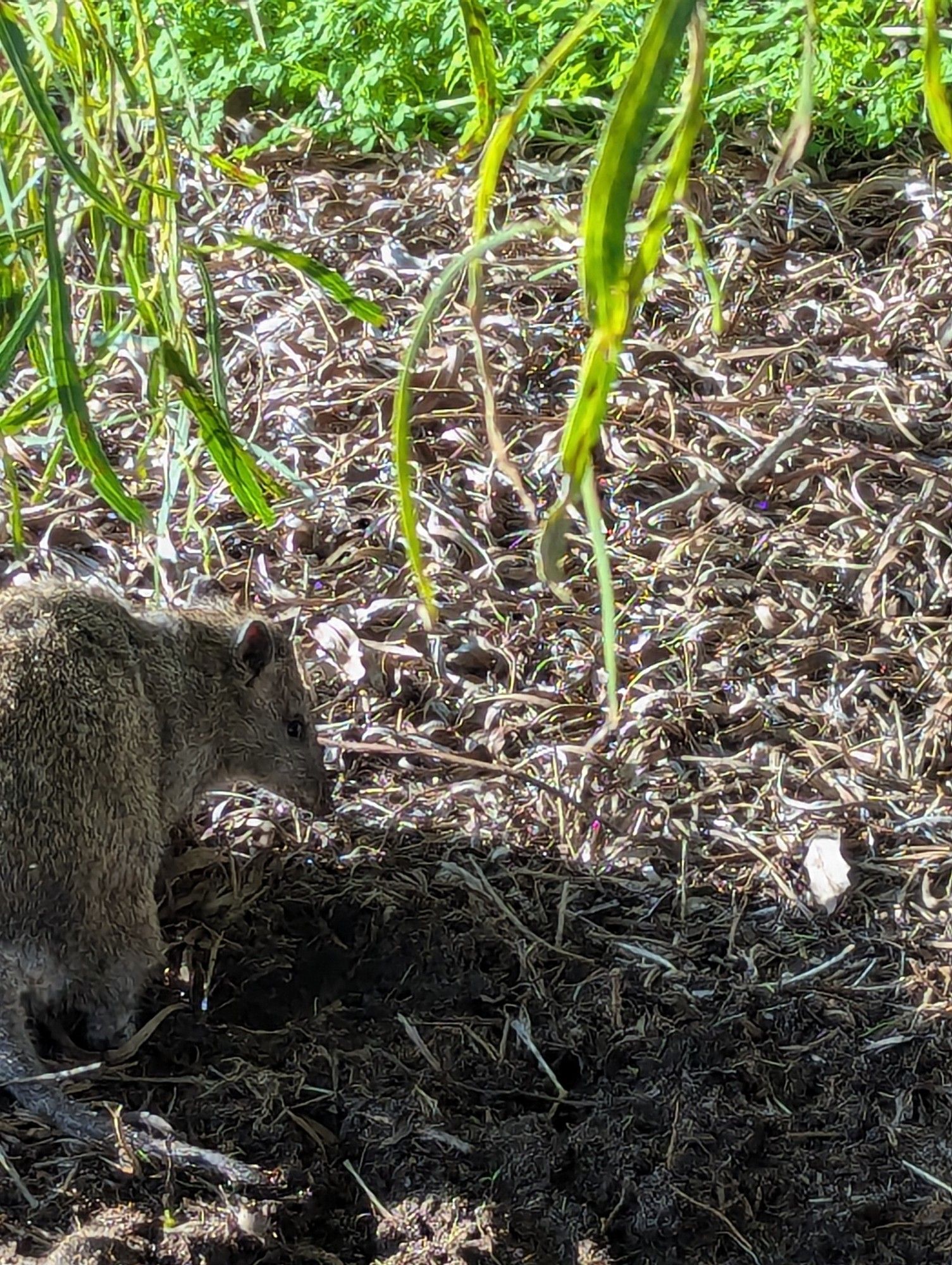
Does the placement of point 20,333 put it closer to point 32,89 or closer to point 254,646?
point 32,89

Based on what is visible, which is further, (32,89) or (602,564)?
(32,89)

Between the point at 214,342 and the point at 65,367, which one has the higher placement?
the point at 65,367

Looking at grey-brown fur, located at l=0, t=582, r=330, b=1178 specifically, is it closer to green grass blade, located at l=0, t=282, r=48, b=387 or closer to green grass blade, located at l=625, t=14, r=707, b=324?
green grass blade, located at l=0, t=282, r=48, b=387

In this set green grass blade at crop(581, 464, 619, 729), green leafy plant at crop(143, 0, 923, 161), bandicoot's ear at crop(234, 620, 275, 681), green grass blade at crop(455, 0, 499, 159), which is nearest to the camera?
green grass blade at crop(581, 464, 619, 729)

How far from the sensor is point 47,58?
2324mm

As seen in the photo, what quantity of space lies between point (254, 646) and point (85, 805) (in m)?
0.90

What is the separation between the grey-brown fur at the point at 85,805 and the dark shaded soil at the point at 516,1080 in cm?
16

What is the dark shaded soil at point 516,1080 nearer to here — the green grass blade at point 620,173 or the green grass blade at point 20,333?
the green grass blade at point 20,333

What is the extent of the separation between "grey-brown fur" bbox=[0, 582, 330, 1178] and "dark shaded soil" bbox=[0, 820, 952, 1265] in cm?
16

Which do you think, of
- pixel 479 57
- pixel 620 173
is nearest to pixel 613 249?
pixel 620 173

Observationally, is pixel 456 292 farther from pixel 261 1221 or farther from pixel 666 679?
pixel 261 1221

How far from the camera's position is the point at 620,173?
1.17 m

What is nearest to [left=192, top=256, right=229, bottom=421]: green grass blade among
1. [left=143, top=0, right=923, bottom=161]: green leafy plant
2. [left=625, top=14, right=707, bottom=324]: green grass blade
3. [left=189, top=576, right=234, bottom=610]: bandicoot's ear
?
[left=625, top=14, right=707, bottom=324]: green grass blade

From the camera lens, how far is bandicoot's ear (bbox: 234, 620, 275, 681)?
175 inches
